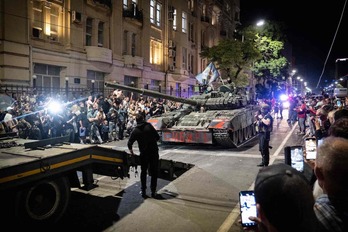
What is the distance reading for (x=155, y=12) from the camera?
29.4 m

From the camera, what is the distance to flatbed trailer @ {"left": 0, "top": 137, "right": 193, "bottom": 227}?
479cm

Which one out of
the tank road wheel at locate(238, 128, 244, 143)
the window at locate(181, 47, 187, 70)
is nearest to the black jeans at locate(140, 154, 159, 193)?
the tank road wheel at locate(238, 128, 244, 143)

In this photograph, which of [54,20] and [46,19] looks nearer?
[46,19]

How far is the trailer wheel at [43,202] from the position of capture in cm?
504

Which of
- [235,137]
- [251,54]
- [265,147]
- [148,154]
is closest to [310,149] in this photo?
[148,154]

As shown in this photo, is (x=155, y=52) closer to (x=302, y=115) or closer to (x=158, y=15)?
(x=158, y=15)

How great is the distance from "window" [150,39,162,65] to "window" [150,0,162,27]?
5.55 feet

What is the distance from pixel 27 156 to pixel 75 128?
840cm

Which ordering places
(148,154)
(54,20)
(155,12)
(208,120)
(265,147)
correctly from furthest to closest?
1. (155,12)
2. (54,20)
3. (208,120)
4. (265,147)
5. (148,154)

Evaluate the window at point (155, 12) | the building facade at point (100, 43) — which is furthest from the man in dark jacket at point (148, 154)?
the window at point (155, 12)

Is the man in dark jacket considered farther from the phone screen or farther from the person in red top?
the person in red top

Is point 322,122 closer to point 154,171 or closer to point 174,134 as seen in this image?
point 154,171

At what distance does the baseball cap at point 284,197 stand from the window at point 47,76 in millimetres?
17121

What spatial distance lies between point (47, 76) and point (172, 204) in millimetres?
14563
